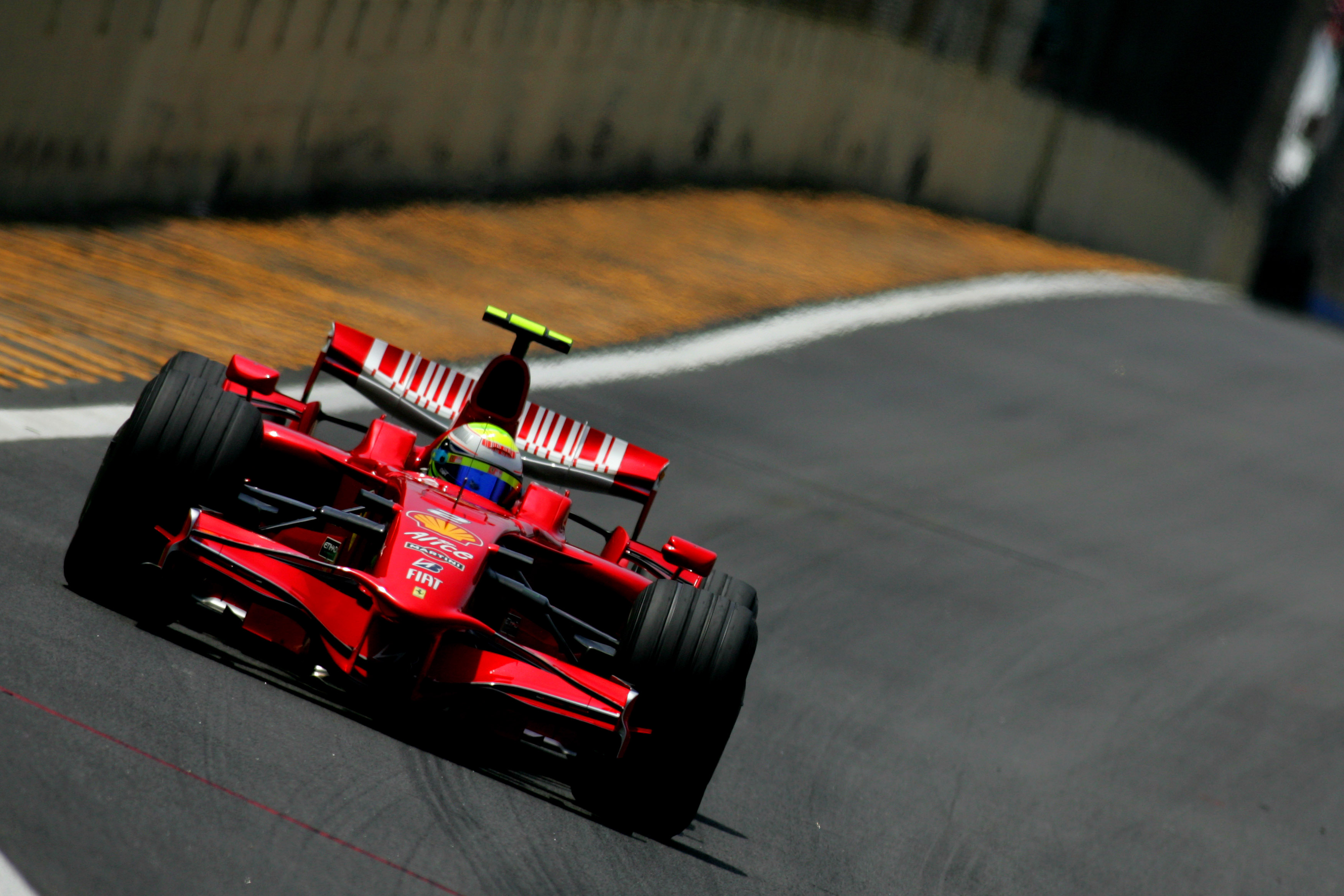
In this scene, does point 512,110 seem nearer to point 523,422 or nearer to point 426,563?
point 523,422

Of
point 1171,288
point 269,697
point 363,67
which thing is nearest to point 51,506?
point 269,697

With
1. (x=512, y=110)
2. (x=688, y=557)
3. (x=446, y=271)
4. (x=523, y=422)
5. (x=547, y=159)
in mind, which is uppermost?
(x=512, y=110)

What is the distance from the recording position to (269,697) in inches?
235

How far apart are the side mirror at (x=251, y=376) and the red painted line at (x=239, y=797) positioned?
2328 mm

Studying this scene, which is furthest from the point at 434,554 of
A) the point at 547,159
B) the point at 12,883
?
the point at 547,159

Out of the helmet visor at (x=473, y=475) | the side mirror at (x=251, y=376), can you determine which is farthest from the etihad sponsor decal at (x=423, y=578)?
the side mirror at (x=251, y=376)

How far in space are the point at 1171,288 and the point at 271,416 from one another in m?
21.6

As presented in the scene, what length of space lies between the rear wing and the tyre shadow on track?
1.67 metres

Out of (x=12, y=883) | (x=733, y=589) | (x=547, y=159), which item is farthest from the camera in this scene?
(x=547, y=159)

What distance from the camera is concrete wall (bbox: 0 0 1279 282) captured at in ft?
45.2

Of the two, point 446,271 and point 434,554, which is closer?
point 434,554

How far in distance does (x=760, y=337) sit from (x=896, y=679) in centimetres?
776

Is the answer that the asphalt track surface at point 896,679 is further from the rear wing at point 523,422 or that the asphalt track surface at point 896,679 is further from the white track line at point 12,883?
the rear wing at point 523,422

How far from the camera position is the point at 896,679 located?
9.70 meters
